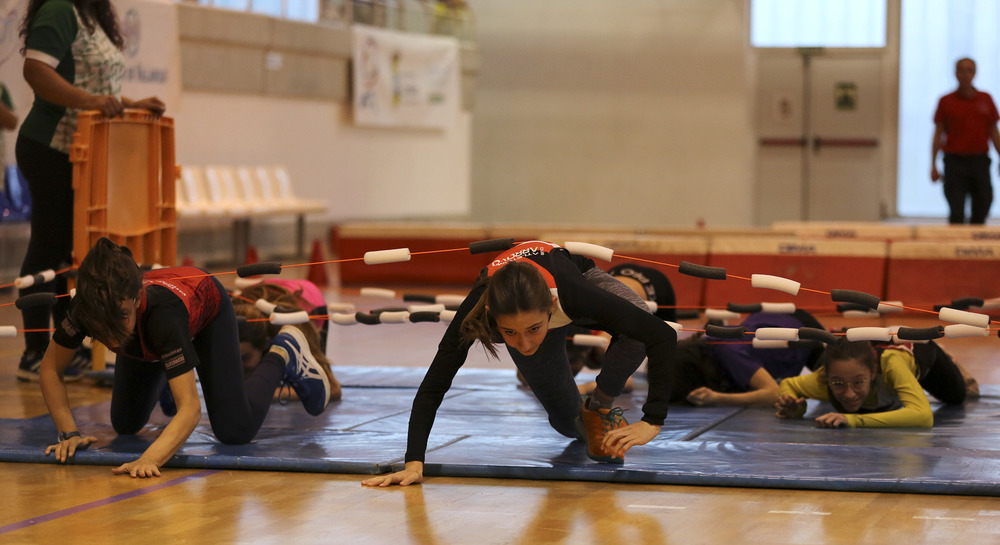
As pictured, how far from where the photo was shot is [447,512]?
2.84 metres

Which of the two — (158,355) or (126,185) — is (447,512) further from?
(126,185)

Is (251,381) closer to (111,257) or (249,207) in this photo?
(111,257)

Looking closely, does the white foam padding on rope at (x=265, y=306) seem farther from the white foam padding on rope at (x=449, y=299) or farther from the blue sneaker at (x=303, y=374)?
the white foam padding on rope at (x=449, y=299)

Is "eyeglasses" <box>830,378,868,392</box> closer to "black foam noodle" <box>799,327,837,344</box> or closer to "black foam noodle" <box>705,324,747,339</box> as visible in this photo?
"black foam noodle" <box>799,327,837,344</box>

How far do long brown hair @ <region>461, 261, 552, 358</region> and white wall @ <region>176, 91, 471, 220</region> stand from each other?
8042mm

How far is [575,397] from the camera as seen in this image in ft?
11.7

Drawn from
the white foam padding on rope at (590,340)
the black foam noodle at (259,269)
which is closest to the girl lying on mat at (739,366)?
the white foam padding on rope at (590,340)

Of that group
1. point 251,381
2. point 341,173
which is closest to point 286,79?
point 341,173

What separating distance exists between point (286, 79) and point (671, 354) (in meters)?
9.45

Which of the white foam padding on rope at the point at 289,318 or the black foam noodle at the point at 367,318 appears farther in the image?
the black foam noodle at the point at 367,318

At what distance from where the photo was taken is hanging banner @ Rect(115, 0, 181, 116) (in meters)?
8.56

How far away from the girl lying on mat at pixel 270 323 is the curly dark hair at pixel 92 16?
1248 millimetres

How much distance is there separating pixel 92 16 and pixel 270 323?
150 cm

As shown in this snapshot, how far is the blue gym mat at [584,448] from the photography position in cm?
313
